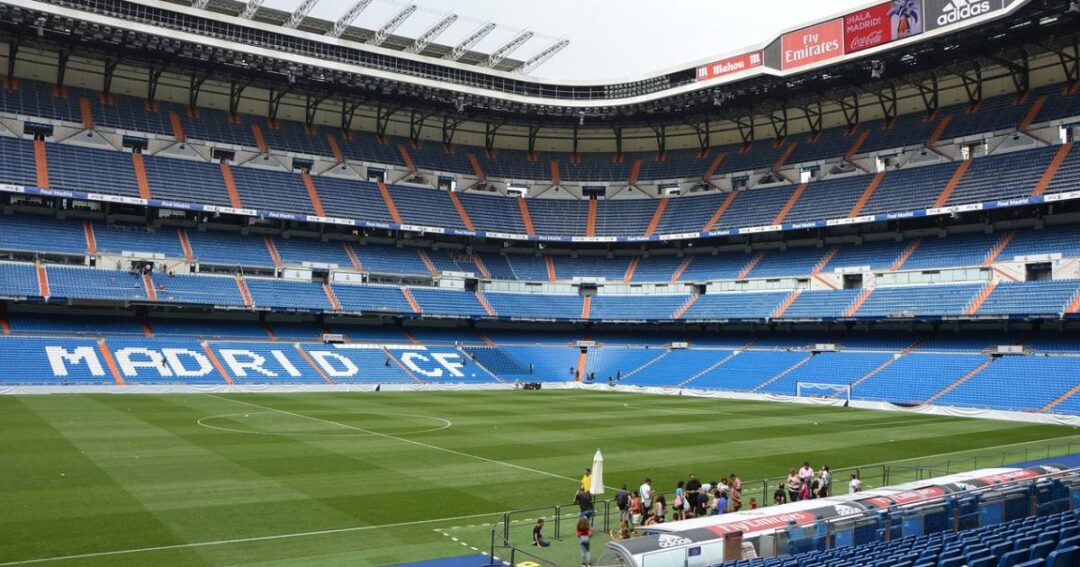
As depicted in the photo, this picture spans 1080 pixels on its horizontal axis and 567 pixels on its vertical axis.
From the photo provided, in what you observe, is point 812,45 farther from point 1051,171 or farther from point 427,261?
point 427,261

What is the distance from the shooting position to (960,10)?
53.9 metres

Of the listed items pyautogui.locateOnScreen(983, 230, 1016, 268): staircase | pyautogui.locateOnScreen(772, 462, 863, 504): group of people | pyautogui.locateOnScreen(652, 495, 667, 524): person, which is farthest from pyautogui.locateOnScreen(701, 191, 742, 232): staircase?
pyautogui.locateOnScreen(652, 495, 667, 524): person

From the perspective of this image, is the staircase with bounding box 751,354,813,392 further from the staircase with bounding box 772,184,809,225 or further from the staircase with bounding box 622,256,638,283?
the staircase with bounding box 622,256,638,283

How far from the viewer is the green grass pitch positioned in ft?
59.9

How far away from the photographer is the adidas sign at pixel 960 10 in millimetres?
52656

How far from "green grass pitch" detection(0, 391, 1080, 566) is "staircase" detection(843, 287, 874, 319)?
52.3ft

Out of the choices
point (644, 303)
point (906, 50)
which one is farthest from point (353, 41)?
point (906, 50)

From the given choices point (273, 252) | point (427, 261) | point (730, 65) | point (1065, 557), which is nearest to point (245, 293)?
point (273, 252)

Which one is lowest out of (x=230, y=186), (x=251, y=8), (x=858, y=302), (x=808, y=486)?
(x=808, y=486)

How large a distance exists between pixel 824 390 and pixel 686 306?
19957 millimetres

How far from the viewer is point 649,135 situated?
9075 centimetres

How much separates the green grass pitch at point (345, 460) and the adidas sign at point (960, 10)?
92.6 ft

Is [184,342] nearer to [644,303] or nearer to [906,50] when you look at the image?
[644,303]

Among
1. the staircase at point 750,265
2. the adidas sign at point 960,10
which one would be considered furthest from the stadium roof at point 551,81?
the staircase at point 750,265
